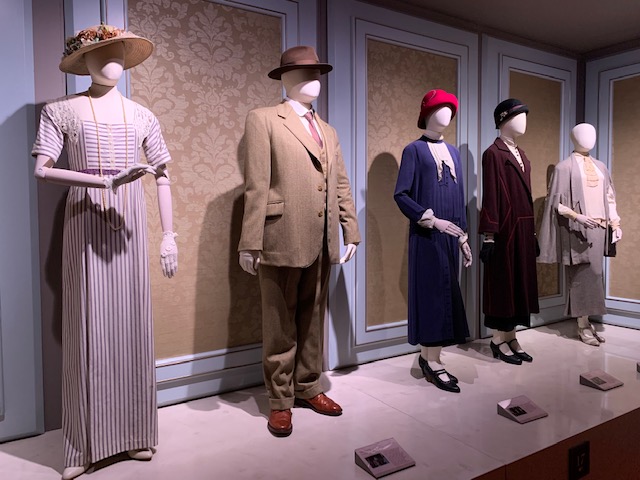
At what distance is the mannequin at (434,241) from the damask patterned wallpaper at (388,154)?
0.49 meters

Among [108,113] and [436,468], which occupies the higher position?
[108,113]

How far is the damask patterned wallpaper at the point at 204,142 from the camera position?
2.32 meters

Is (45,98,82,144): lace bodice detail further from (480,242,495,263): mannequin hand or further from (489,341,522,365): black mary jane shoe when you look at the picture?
(489,341,522,365): black mary jane shoe

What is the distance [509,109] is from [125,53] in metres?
2.03

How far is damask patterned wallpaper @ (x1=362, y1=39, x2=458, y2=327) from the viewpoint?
304 centimetres

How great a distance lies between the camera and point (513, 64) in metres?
3.69

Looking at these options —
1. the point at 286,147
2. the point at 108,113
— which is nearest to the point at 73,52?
the point at 108,113

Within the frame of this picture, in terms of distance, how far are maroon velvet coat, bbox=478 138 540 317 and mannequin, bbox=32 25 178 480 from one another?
1842 mm

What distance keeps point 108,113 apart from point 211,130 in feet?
2.35

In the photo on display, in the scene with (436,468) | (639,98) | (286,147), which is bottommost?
(436,468)

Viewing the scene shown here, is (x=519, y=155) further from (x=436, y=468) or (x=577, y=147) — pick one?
(x=436, y=468)

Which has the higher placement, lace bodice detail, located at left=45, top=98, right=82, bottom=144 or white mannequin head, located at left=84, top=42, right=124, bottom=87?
white mannequin head, located at left=84, top=42, right=124, bottom=87

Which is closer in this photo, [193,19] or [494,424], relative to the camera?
[494,424]

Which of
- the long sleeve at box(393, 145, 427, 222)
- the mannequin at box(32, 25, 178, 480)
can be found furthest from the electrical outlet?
the mannequin at box(32, 25, 178, 480)
